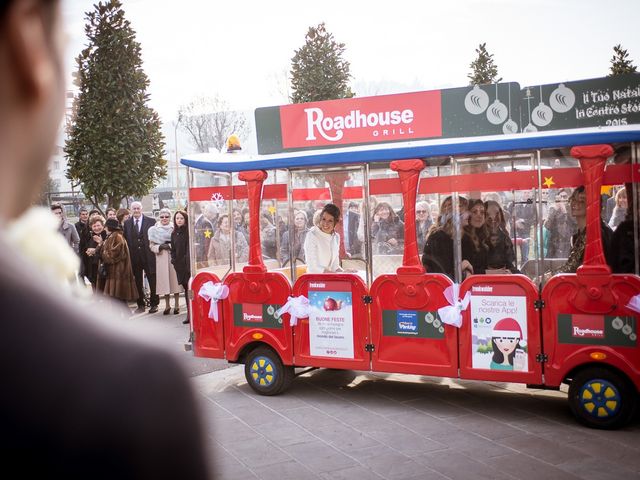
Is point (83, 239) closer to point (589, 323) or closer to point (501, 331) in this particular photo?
point (501, 331)

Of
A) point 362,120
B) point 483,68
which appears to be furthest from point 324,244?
point 483,68

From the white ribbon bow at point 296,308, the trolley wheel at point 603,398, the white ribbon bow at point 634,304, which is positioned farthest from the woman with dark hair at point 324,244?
the white ribbon bow at point 634,304

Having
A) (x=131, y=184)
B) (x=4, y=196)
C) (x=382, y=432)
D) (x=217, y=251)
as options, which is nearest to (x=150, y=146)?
(x=131, y=184)

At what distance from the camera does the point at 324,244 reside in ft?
22.8

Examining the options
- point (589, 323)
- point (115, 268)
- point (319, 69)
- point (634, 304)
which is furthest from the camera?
point (319, 69)

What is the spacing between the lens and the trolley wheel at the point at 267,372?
7.06 meters

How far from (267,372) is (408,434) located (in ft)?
6.07

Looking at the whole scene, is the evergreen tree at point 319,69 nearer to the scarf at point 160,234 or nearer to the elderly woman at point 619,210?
the scarf at point 160,234

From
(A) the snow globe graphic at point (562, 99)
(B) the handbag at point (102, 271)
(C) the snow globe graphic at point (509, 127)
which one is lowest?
(B) the handbag at point (102, 271)

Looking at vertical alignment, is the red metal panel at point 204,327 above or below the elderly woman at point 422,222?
below

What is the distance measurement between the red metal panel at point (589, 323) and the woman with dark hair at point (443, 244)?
0.98 meters

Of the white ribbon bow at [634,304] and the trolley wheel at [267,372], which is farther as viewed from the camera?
the trolley wheel at [267,372]

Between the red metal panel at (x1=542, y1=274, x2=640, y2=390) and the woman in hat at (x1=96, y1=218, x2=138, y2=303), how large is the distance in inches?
297

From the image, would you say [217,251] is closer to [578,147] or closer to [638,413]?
[578,147]
